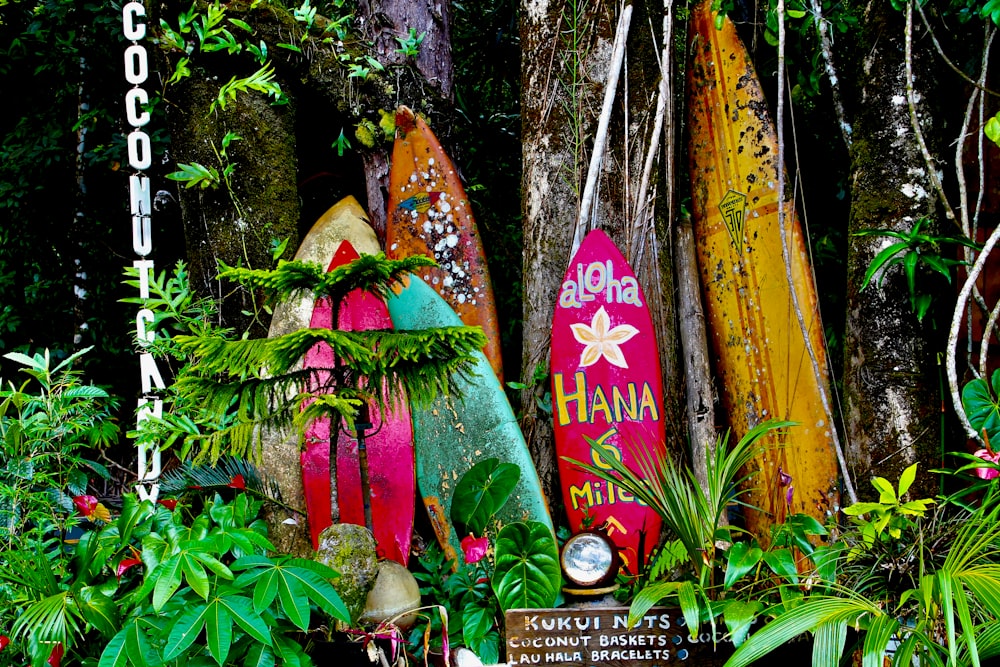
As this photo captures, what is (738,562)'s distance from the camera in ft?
7.11

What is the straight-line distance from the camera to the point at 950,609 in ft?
5.72

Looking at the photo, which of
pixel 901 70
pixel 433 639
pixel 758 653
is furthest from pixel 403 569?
pixel 901 70

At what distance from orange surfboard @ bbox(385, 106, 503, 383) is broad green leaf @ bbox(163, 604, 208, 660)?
1.55m

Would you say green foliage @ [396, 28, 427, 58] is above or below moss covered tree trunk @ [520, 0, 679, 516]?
above

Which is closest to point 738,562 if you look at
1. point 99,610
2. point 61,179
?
point 99,610

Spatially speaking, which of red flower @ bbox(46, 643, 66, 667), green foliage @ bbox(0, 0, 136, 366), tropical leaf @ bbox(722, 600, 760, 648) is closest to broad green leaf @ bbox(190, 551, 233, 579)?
red flower @ bbox(46, 643, 66, 667)

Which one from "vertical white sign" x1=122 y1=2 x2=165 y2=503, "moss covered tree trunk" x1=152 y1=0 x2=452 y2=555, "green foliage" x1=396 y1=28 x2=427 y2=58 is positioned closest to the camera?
"vertical white sign" x1=122 y1=2 x2=165 y2=503

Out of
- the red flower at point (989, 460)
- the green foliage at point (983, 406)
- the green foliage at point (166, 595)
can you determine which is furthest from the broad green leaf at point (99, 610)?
the green foliage at point (983, 406)

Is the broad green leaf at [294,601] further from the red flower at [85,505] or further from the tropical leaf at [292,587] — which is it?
the red flower at [85,505]

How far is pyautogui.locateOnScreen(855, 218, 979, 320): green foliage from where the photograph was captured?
2.64 meters

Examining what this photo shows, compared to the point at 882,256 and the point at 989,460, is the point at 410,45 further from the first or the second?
the point at 989,460

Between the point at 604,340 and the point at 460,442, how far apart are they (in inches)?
23.2

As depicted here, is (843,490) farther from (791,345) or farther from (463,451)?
(463,451)

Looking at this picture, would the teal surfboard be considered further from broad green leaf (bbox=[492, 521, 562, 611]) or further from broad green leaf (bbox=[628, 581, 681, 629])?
broad green leaf (bbox=[628, 581, 681, 629])
